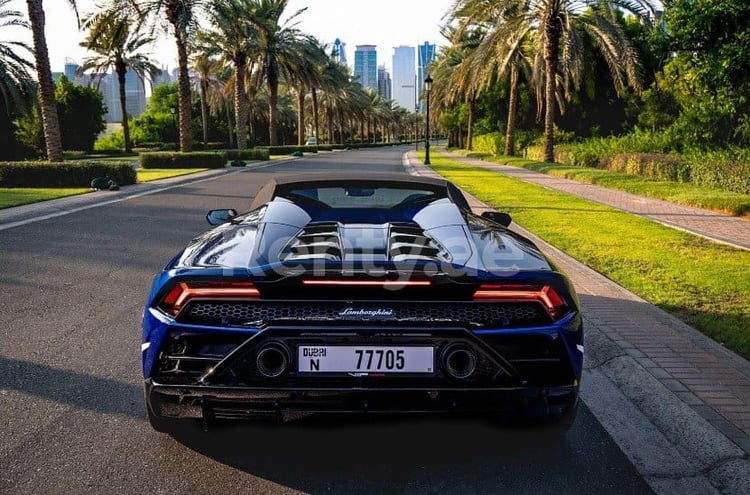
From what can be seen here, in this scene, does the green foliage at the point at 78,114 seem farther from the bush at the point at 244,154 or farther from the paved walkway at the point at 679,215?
the paved walkway at the point at 679,215

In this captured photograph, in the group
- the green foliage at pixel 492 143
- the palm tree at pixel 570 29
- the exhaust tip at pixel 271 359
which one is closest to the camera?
the exhaust tip at pixel 271 359

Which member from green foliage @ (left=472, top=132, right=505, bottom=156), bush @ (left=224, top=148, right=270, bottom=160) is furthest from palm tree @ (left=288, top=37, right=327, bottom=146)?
green foliage @ (left=472, top=132, right=505, bottom=156)

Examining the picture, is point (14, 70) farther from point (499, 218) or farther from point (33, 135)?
point (499, 218)

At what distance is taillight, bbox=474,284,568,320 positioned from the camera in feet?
8.75

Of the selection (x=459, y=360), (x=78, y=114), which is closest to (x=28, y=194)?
(x=459, y=360)

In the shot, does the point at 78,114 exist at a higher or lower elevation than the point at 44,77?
higher

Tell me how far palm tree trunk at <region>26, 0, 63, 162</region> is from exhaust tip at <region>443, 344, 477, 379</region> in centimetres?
1961

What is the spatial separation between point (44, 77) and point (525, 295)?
20.1 meters

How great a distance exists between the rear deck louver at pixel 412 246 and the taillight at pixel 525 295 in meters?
0.26

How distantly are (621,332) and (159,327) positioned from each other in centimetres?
343

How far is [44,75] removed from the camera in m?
19.1

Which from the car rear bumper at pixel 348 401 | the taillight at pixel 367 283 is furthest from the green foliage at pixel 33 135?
the taillight at pixel 367 283

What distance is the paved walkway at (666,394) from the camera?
9.29ft

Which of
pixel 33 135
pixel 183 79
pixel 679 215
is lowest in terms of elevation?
pixel 679 215
